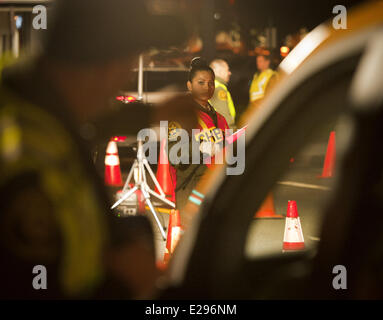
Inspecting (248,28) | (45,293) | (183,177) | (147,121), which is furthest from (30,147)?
(248,28)

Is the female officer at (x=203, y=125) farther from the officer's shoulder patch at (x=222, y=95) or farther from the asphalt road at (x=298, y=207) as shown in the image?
the officer's shoulder patch at (x=222, y=95)

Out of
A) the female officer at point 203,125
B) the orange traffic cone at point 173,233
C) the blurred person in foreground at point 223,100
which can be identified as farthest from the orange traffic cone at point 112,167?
the orange traffic cone at point 173,233

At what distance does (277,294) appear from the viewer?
2225 mm

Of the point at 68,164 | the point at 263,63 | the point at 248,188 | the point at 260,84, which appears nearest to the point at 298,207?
the point at 260,84

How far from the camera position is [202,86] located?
6.57 meters

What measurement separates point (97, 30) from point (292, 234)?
5.09 metres

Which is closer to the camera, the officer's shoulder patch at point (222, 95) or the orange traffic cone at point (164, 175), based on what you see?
the officer's shoulder patch at point (222, 95)

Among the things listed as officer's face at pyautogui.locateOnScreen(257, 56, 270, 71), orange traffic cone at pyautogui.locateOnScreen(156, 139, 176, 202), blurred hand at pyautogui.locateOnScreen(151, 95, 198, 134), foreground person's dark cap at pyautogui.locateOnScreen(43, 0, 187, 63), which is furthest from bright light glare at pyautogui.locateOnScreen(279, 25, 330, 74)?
officer's face at pyautogui.locateOnScreen(257, 56, 270, 71)

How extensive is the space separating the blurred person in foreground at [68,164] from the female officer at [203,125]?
3.82m

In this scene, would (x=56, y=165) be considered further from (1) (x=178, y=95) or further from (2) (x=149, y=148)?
(2) (x=149, y=148)

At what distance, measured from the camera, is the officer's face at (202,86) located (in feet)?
21.4

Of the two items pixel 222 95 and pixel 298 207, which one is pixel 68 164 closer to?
pixel 222 95

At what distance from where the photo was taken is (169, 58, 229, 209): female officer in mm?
6223

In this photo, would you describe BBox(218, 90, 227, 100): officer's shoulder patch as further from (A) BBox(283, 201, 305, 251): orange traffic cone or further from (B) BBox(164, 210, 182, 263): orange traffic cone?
(B) BBox(164, 210, 182, 263): orange traffic cone
